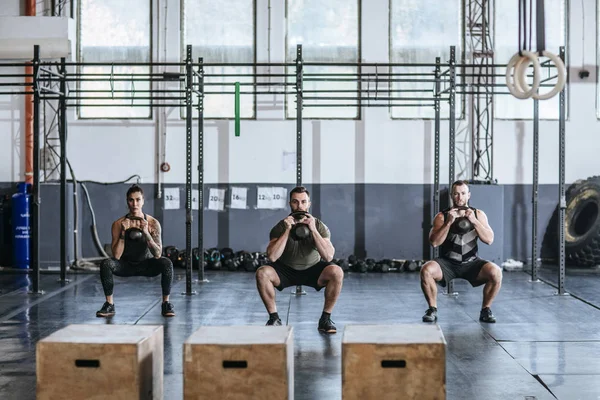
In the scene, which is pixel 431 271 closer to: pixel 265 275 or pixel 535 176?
pixel 265 275

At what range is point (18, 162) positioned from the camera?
8.94 metres

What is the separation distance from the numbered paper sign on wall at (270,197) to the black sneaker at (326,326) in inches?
153

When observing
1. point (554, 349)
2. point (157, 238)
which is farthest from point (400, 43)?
point (554, 349)

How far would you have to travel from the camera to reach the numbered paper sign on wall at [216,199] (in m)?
9.01

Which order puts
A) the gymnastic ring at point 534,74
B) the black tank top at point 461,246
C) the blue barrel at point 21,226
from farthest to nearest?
the blue barrel at point 21,226 < the black tank top at point 461,246 < the gymnastic ring at point 534,74

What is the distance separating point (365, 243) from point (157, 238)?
3586mm

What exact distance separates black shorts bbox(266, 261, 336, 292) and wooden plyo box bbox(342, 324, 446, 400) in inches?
89.1

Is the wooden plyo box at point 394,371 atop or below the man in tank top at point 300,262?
below

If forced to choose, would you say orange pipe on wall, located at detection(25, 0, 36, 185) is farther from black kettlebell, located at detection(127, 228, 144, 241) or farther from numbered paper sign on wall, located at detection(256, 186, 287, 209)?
black kettlebell, located at detection(127, 228, 144, 241)

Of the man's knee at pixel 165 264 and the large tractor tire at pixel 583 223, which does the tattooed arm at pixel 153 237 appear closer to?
the man's knee at pixel 165 264

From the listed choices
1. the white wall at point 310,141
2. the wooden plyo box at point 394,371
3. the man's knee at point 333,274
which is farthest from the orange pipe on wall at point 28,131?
the wooden plyo box at point 394,371

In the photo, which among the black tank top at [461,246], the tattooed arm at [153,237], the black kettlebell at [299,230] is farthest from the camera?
the tattooed arm at [153,237]

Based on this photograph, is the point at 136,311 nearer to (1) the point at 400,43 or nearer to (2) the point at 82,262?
(2) the point at 82,262

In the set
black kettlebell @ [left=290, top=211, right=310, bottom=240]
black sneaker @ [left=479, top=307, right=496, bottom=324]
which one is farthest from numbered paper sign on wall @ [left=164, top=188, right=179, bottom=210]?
black sneaker @ [left=479, top=307, right=496, bottom=324]
